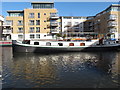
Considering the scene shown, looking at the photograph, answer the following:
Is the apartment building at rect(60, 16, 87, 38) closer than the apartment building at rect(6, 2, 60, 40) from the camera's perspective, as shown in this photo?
No

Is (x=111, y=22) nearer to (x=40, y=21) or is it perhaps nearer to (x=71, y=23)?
(x=71, y=23)

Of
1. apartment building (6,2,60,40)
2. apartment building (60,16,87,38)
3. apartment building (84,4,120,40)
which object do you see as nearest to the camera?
apartment building (6,2,60,40)

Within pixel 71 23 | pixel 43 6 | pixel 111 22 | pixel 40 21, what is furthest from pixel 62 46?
pixel 71 23

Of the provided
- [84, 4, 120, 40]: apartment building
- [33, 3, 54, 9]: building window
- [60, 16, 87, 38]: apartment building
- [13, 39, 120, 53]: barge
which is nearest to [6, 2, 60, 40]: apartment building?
[33, 3, 54, 9]: building window

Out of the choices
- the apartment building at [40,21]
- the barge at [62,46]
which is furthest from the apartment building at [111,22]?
the barge at [62,46]

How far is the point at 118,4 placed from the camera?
228 feet

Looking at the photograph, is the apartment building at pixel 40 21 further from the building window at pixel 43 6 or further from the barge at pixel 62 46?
the barge at pixel 62 46

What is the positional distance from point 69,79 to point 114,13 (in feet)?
202

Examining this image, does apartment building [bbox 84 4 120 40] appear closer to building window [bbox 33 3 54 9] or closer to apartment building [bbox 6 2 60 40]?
apartment building [bbox 6 2 60 40]

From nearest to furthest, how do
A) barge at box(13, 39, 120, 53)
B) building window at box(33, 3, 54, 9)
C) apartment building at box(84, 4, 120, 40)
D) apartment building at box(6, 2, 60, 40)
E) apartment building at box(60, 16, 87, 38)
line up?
barge at box(13, 39, 120, 53)
apartment building at box(6, 2, 60, 40)
apartment building at box(84, 4, 120, 40)
building window at box(33, 3, 54, 9)
apartment building at box(60, 16, 87, 38)

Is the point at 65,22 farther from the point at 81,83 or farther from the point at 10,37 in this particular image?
the point at 81,83

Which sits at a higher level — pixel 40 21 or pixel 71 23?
pixel 71 23

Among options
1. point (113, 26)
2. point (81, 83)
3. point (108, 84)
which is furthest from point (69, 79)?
point (113, 26)

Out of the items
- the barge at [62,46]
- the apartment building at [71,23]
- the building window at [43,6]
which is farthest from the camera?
the apartment building at [71,23]
